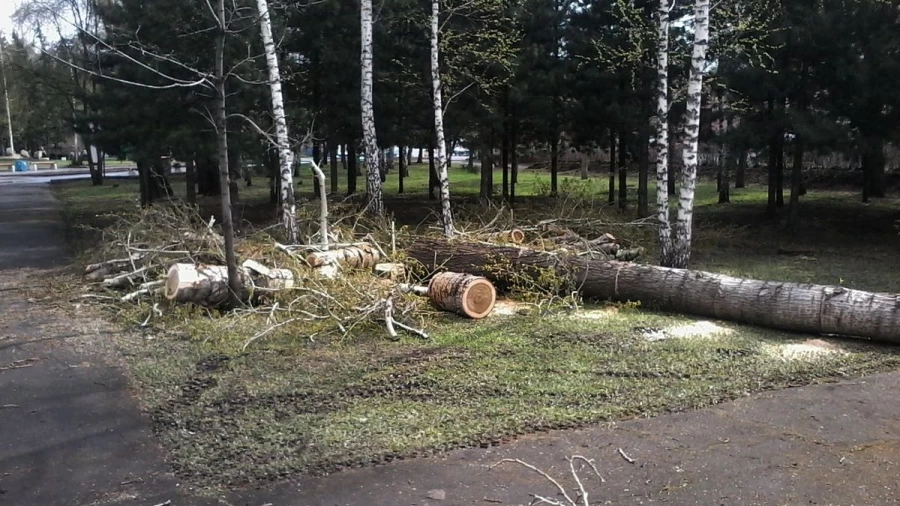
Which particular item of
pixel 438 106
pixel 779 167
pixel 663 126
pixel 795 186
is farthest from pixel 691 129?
pixel 779 167

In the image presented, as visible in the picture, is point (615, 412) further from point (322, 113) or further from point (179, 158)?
point (322, 113)

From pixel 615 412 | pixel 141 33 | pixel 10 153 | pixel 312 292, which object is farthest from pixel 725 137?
pixel 10 153

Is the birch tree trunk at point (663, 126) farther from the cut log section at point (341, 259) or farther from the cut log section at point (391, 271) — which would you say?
the cut log section at point (341, 259)

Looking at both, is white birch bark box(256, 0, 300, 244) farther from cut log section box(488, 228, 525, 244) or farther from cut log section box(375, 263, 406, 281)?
cut log section box(488, 228, 525, 244)

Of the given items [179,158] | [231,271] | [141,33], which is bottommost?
[231,271]

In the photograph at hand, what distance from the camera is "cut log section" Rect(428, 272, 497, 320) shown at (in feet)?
27.1

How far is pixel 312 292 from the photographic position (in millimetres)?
8203

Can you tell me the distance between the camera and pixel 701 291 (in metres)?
8.21

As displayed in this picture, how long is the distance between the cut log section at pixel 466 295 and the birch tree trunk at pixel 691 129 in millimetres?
3623

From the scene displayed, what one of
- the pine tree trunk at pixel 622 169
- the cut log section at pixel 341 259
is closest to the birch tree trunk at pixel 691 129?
the cut log section at pixel 341 259

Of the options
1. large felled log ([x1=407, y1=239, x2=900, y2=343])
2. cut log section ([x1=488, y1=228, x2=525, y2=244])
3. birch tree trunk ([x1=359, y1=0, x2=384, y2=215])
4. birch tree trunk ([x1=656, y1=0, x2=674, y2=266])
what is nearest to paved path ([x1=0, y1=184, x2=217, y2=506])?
large felled log ([x1=407, y1=239, x2=900, y2=343])

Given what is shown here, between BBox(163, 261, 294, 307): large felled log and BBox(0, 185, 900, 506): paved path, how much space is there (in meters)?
2.20

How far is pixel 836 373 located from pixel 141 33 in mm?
13166

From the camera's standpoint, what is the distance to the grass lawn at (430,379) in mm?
4781
